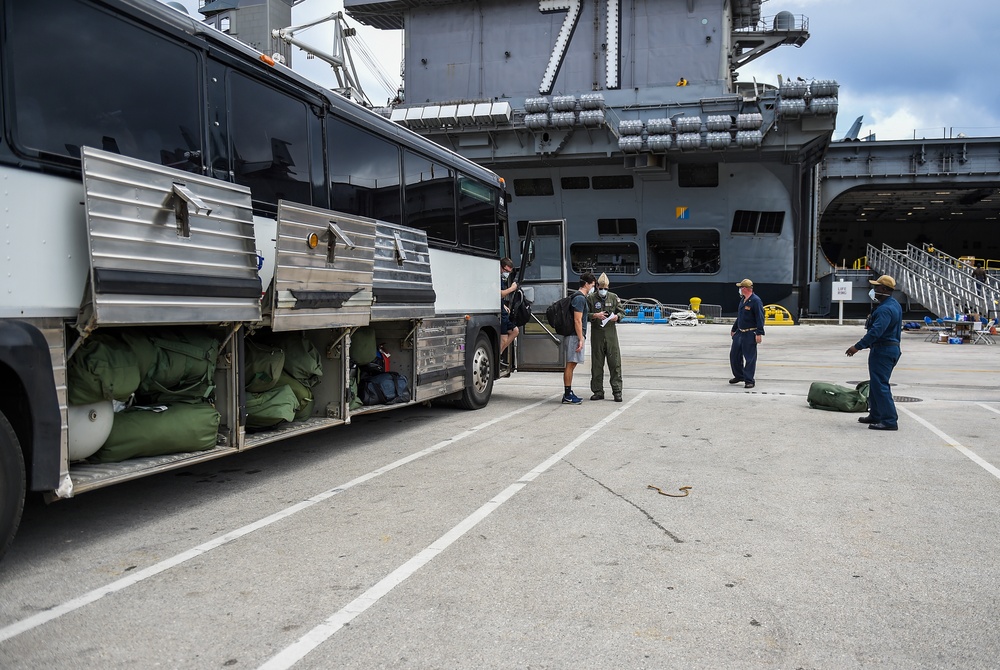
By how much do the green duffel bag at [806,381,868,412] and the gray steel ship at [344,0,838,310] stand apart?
23.9 m

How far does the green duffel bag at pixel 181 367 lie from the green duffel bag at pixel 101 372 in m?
0.25

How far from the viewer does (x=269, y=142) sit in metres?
5.99

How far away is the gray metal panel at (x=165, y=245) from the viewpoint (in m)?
4.27

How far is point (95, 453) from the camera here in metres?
4.73

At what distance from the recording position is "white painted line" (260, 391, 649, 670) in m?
3.09

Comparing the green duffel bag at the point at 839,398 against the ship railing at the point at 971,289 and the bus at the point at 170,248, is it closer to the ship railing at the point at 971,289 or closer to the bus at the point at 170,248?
the bus at the point at 170,248

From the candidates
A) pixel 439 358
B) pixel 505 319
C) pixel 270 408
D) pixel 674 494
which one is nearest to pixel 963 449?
pixel 674 494

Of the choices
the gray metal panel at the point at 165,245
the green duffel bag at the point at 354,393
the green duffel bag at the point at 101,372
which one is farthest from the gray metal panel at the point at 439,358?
the green duffel bag at the point at 101,372

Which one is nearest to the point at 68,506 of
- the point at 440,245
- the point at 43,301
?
the point at 43,301

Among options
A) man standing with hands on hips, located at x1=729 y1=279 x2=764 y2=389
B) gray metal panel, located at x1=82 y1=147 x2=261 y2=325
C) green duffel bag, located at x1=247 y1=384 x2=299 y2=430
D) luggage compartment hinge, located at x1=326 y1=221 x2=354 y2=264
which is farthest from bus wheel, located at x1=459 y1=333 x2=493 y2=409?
gray metal panel, located at x1=82 y1=147 x2=261 y2=325

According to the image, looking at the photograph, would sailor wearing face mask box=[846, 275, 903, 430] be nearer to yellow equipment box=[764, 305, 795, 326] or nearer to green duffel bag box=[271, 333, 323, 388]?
green duffel bag box=[271, 333, 323, 388]

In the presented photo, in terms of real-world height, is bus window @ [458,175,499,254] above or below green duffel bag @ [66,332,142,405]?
above

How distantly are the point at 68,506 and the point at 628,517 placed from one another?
13.0 ft

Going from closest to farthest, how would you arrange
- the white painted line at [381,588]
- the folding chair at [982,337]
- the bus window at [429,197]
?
the white painted line at [381,588]
the bus window at [429,197]
the folding chair at [982,337]
